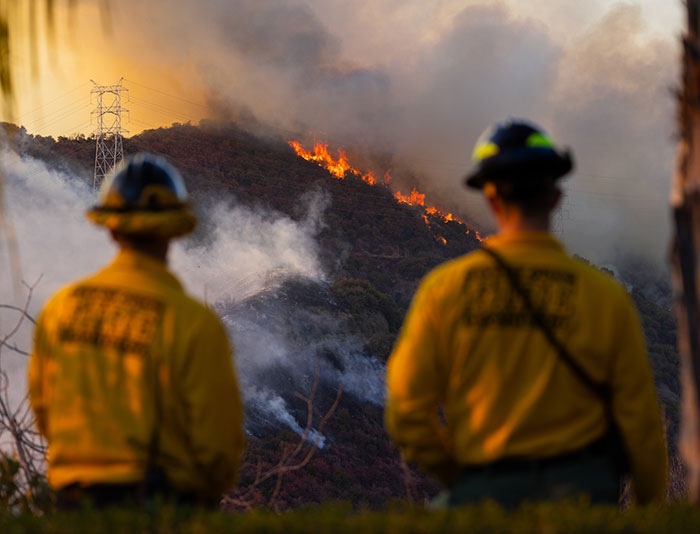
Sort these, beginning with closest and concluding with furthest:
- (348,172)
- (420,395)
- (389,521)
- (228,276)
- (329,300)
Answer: (389,521), (420,395), (329,300), (228,276), (348,172)

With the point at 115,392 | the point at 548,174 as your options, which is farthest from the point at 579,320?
the point at 115,392

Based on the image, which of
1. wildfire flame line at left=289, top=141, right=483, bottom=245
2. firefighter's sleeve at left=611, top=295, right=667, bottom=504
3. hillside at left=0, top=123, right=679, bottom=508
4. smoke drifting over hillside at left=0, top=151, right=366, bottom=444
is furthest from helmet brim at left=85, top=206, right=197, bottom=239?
wildfire flame line at left=289, top=141, right=483, bottom=245

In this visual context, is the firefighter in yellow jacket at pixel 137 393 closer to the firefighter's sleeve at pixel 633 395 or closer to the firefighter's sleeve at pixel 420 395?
the firefighter's sleeve at pixel 420 395

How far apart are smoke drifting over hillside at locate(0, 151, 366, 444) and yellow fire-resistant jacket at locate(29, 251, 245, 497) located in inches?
1265

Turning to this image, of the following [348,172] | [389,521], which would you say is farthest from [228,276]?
[389,521]

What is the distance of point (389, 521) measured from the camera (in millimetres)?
2021

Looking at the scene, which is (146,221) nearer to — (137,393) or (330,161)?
(137,393)

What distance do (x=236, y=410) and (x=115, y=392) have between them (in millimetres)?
363

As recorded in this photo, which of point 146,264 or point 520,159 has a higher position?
point 520,159

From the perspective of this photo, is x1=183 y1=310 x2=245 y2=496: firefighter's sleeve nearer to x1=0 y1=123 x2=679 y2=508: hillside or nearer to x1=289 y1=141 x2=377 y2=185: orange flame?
x1=0 y1=123 x2=679 y2=508: hillside

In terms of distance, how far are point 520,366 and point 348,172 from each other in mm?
82629

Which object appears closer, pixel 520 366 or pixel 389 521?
pixel 389 521

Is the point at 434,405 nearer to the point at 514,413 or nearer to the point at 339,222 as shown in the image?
the point at 514,413

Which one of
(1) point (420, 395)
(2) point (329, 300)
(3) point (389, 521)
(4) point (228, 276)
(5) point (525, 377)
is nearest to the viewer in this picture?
(3) point (389, 521)
